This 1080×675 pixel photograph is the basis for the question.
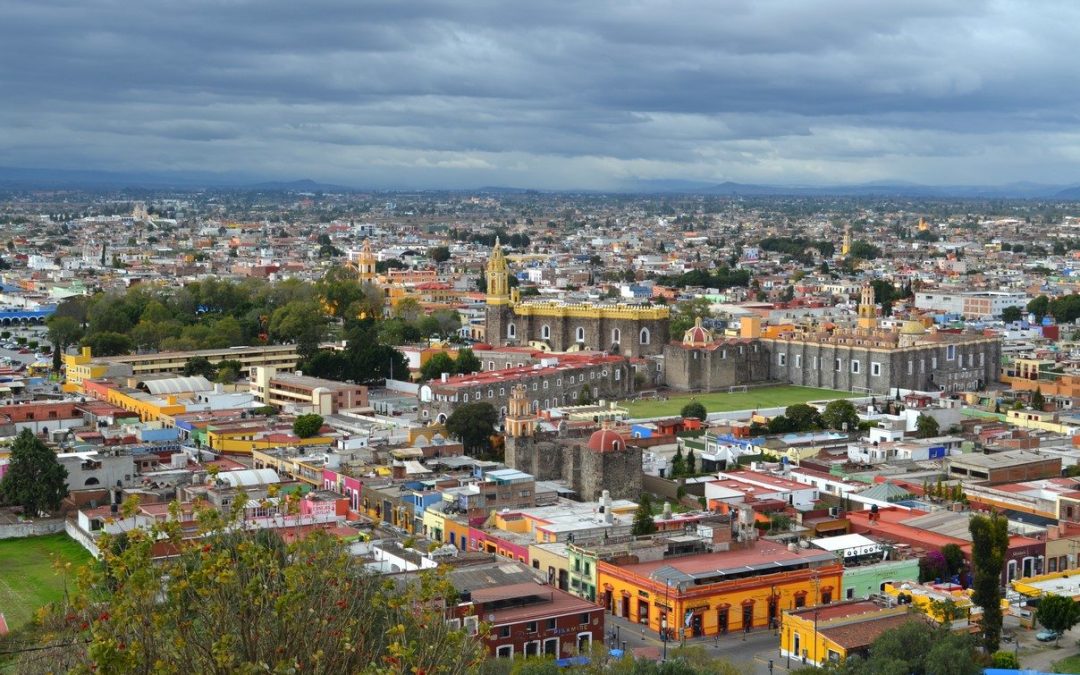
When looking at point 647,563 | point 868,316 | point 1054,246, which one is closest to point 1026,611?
point 647,563

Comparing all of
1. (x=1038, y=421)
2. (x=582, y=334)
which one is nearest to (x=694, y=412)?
(x=1038, y=421)

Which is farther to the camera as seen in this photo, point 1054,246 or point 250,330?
point 1054,246

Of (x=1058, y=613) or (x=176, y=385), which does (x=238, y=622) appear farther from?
(x=176, y=385)

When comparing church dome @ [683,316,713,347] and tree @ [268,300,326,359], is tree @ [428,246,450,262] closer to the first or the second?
tree @ [268,300,326,359]

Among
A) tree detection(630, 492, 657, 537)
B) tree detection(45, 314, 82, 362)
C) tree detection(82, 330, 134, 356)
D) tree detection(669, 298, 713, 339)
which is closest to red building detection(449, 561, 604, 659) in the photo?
tree detection(630, 492, 657, 537)

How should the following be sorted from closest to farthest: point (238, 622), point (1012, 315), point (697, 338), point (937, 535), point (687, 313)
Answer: point (238, 622) → point (937, 535) → point (697, 338) → point (687, 313) → point (1012, 315)

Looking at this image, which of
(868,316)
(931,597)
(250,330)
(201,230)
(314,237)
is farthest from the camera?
(201,230)

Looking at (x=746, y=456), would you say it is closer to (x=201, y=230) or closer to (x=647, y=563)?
(x=647, y=563)
